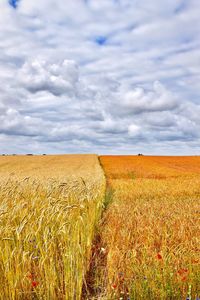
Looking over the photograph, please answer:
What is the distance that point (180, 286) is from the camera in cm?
463

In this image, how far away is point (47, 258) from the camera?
173 inches

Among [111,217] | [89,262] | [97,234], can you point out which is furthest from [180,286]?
[111,217]

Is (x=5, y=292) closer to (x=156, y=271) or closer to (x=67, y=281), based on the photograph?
(x=67, y=281)

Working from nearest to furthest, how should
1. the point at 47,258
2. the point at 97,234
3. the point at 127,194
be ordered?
the point at 47,258
the point at 97,234
the point at 127,194

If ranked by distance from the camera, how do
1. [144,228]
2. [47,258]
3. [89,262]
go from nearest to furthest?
[47,258] < [89,262] < [144,228]

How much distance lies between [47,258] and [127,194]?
10.8m

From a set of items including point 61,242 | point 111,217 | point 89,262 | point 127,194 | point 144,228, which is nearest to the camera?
point 61,242

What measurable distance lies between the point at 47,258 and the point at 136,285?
1139mm

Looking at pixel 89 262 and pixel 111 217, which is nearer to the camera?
pixel 89 262

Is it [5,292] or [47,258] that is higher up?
[47,258]

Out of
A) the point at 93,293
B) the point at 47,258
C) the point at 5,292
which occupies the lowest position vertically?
the point at 93,293

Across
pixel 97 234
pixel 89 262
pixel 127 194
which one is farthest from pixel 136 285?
pixel 127 194

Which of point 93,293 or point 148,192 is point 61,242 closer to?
point 93,293

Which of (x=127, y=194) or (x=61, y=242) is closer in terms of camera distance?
(x=61, y=242)
